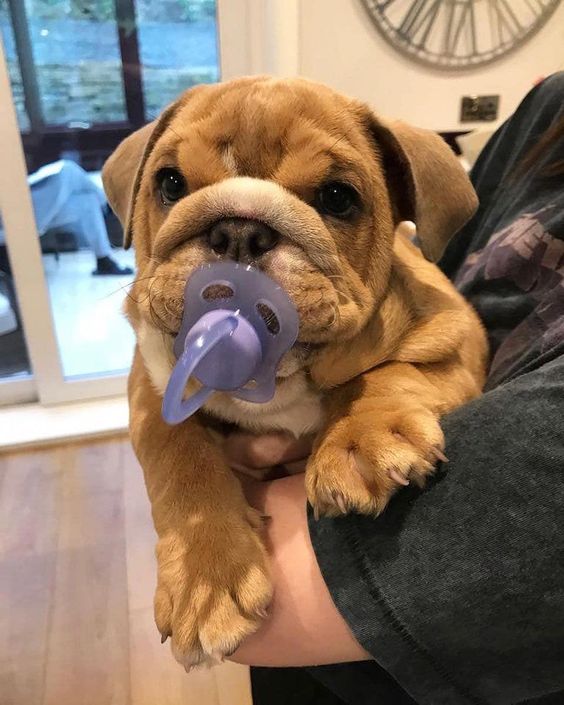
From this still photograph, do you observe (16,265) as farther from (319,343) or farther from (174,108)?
(319,343)

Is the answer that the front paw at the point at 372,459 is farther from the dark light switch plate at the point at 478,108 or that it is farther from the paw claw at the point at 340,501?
the dark light switch plate at the point at 478,108

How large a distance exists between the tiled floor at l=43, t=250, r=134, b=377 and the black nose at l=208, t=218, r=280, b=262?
2698 mm

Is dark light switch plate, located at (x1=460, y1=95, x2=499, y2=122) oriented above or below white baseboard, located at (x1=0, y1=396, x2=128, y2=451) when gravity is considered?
above

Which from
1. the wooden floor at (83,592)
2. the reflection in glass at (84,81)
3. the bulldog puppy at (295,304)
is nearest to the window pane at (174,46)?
the reflection in glass at (84,81)

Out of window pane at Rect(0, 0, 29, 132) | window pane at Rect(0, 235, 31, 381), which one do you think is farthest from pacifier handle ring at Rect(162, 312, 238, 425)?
window pane at Rect(0, 235, 31, 381)

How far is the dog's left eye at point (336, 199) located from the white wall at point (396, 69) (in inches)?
83.2

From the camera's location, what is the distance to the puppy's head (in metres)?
0.88

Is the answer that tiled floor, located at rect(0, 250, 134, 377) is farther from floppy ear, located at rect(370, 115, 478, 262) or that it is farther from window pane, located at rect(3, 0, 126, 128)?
floppy ear, located at rect(370, 115, 478, 262)

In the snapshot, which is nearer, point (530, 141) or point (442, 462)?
point (442, 462)

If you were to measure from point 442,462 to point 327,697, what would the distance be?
2.43 ft

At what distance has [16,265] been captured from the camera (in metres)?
3.12

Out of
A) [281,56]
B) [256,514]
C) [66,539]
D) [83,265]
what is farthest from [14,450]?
[256,514]

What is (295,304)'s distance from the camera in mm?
850

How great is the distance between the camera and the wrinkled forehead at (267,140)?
962 mm
